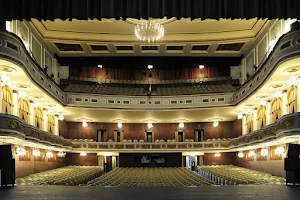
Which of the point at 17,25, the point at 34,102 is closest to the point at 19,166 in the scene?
the point at 34,102

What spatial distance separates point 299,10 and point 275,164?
1374 cm

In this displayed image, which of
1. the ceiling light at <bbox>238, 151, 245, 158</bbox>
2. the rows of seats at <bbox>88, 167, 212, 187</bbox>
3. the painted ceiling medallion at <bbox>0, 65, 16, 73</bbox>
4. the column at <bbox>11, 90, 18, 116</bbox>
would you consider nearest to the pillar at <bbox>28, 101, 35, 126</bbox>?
the column at <bbox>11, 90, 18, 116</bbox>

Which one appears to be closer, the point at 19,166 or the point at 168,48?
the point at 19,166

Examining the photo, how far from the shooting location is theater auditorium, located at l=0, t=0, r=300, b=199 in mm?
16219

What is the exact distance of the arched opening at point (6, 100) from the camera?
18625 mm

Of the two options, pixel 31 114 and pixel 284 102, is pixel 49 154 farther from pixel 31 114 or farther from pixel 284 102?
pixel 284 102

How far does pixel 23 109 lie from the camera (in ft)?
72.1

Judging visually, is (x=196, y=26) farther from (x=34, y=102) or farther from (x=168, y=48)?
(x=34, y=102)

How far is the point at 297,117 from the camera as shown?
48.6ft

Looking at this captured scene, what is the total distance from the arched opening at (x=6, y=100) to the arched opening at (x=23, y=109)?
179 centimetres

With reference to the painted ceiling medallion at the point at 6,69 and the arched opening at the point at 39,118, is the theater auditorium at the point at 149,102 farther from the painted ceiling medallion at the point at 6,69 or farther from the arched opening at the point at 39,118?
the painted ceiling medallion at the point at 6,69

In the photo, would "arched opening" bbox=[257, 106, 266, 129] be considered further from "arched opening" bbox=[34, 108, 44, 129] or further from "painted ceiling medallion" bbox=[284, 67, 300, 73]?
"arched opening" bbox=[34, 108, 44, 129]

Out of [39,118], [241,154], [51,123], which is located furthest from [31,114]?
[241,154]

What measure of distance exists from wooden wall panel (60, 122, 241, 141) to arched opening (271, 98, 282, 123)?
860 cm
